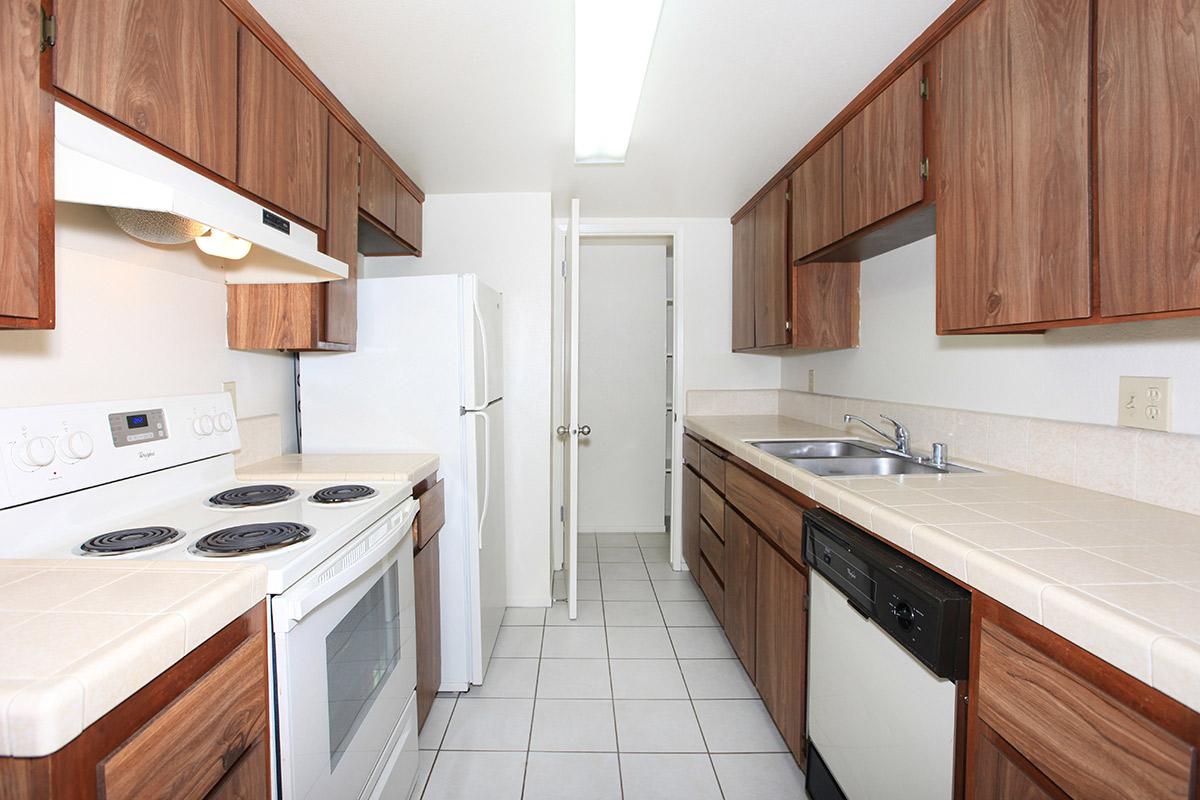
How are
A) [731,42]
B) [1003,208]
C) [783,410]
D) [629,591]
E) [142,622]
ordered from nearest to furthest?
[142,622]
[1003,208]
[731,42]
[629,591]
[783,410]

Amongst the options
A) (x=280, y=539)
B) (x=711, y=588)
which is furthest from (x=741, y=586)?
(x=280, y=539)

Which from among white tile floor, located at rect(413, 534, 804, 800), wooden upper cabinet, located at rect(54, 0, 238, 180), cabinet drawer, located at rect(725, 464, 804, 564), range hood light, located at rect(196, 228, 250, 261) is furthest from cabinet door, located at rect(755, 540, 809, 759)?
wooden upper cabinet, located at rect(54, 0, 238, 180)

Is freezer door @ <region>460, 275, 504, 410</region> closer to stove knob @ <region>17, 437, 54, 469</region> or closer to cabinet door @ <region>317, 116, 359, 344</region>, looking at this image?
cabinet door @ <region>317, 116, 359, 344</region>

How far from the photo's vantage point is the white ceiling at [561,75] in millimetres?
1488

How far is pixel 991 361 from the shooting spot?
1739 mm

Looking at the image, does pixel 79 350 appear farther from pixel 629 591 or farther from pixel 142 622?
pixel 629 591

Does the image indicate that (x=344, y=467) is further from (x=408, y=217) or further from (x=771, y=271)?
(x=771, y=271)

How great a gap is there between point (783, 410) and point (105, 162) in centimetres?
319

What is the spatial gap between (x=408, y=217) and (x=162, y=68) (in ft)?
5.33

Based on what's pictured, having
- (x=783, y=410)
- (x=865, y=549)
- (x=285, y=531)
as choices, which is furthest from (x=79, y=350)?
(x=783, y=410)

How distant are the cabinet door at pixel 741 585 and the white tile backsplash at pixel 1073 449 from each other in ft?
2.29

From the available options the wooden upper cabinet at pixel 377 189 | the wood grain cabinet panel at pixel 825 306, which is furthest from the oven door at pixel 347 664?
the wood grain cabinet panel at pixel 825 306

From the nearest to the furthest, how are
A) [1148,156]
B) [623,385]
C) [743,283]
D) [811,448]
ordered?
[1148,156], [811,448], [743,283], [623,385]

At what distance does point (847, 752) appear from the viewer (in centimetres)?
137
